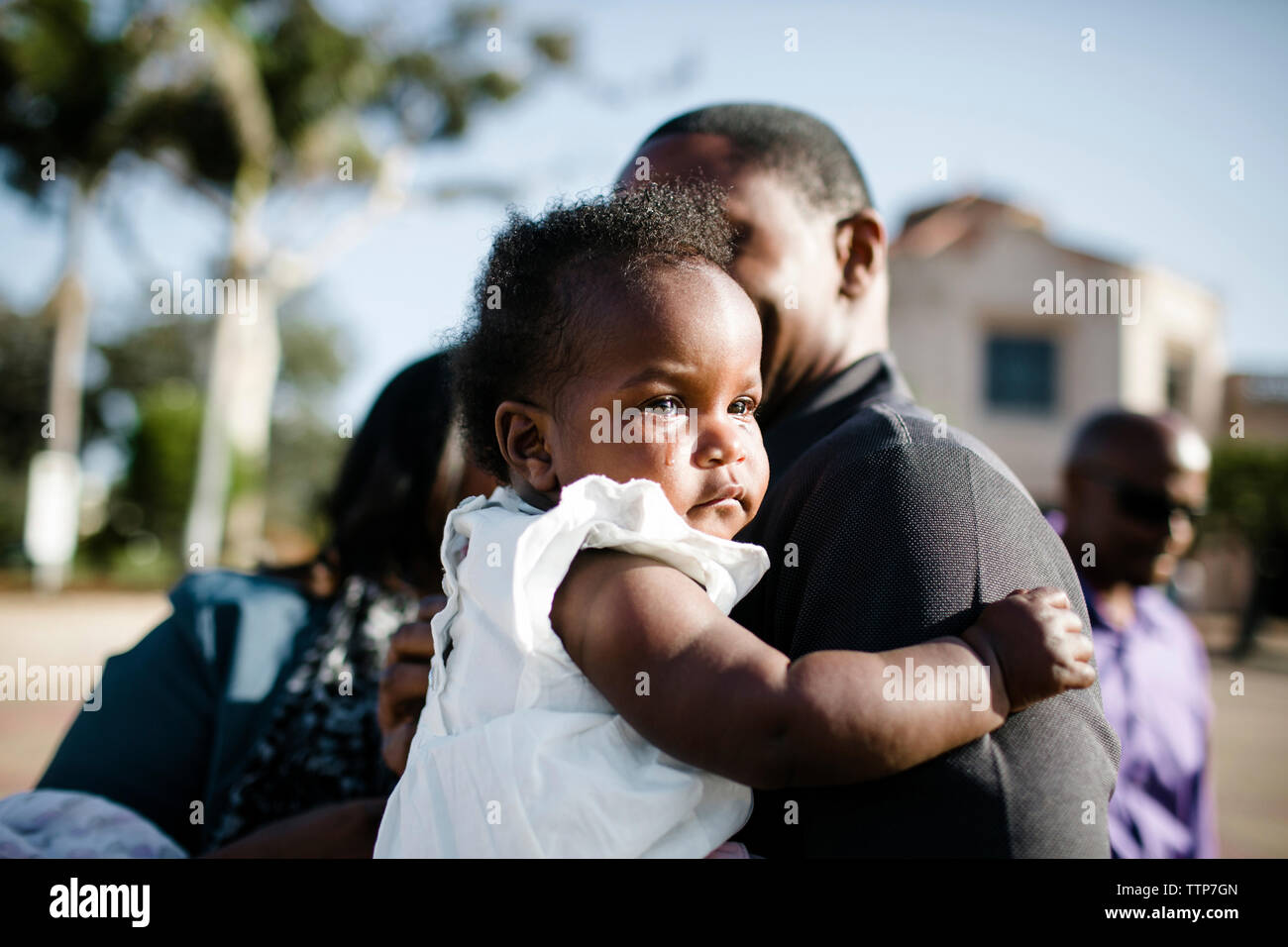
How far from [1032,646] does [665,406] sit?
56 cm

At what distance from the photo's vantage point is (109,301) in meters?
33.3

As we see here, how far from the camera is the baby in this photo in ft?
3.93

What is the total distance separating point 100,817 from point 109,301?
35.9m

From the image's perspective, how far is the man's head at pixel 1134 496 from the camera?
390 centimetres

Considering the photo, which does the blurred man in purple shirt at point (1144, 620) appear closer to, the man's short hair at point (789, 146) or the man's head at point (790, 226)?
the man's head at point (790, 226)

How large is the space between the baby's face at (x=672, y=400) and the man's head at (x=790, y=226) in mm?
303

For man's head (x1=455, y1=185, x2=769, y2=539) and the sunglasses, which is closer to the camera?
man's head (x1=455, y1=185, x2=769, y2=539)

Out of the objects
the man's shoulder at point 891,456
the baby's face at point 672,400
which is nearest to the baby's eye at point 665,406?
the baby's face at point 672,400

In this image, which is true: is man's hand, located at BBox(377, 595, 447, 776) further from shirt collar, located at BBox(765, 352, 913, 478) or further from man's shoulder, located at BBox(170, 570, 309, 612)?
man's shoulder, located at BBox(170, 570, 309, 612)

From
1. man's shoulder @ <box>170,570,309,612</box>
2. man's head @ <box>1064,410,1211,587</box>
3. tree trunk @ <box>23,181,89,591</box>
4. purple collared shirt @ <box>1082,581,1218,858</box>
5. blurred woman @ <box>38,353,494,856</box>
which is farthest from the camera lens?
tree trunk @ <box>23,181,89,591</box>

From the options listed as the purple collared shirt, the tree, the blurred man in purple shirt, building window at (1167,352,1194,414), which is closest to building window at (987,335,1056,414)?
building window at (1167,352,1194,414)
